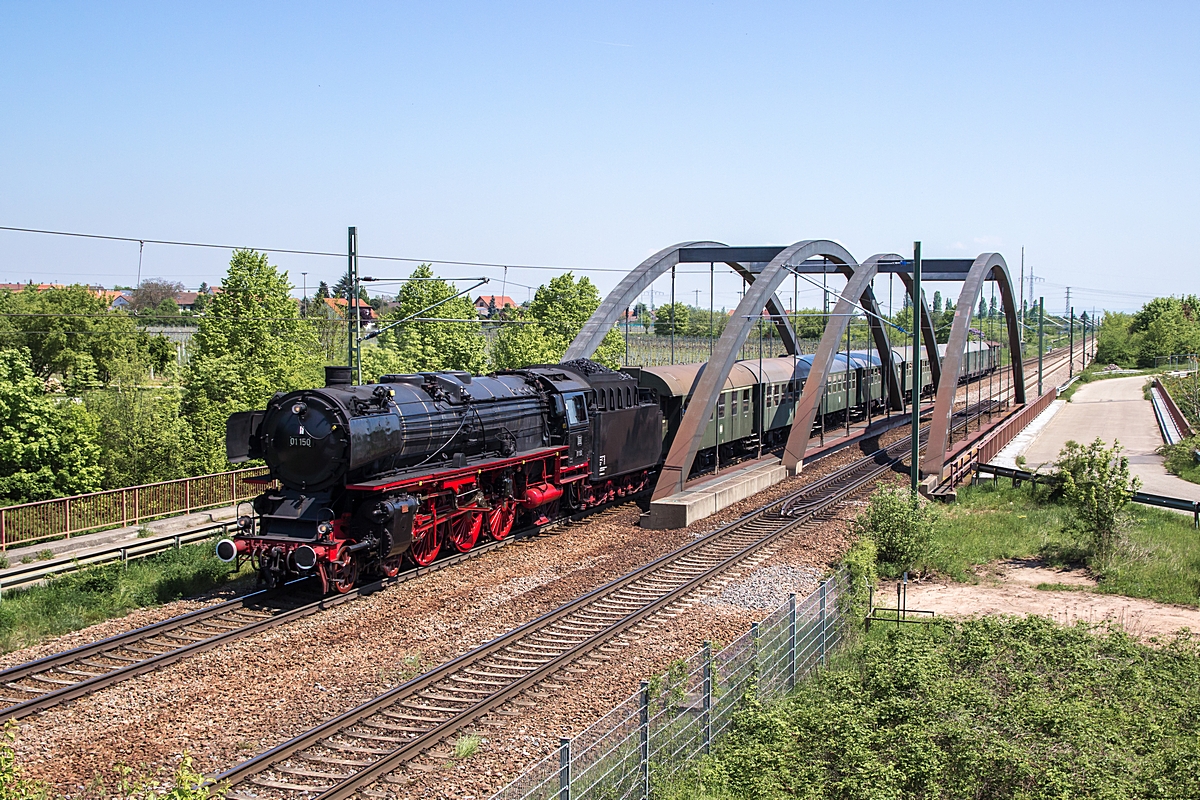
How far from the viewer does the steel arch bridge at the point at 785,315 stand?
85.8 feet

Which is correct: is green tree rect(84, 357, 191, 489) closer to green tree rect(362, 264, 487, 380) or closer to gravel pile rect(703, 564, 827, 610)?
green tree rect(362, 264, 487, 380)

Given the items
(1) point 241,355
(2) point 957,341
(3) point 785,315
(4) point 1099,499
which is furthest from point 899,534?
(1) point 241,355

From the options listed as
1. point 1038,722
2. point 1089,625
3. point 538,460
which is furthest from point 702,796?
point 538,460

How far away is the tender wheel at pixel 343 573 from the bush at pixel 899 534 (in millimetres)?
9919

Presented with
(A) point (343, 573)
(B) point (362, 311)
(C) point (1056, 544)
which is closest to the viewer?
(A) point (343, 573)

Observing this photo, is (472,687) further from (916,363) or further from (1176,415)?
(1176,415)

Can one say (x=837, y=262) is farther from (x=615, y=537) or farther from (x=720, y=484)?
(x=615, y=537)

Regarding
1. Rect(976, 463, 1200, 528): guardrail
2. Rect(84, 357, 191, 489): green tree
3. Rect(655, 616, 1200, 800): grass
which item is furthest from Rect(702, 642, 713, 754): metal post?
Rect(84, 357, 191, 489): green tree

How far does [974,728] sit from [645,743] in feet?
11.8

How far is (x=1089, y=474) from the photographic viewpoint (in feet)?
67.2

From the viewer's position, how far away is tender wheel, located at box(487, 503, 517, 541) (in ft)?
65.8

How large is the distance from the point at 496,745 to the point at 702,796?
8.20 feet

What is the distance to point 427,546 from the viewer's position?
59.9 feet

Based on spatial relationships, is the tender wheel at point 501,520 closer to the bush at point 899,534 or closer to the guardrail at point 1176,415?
the bush at point 899,534
